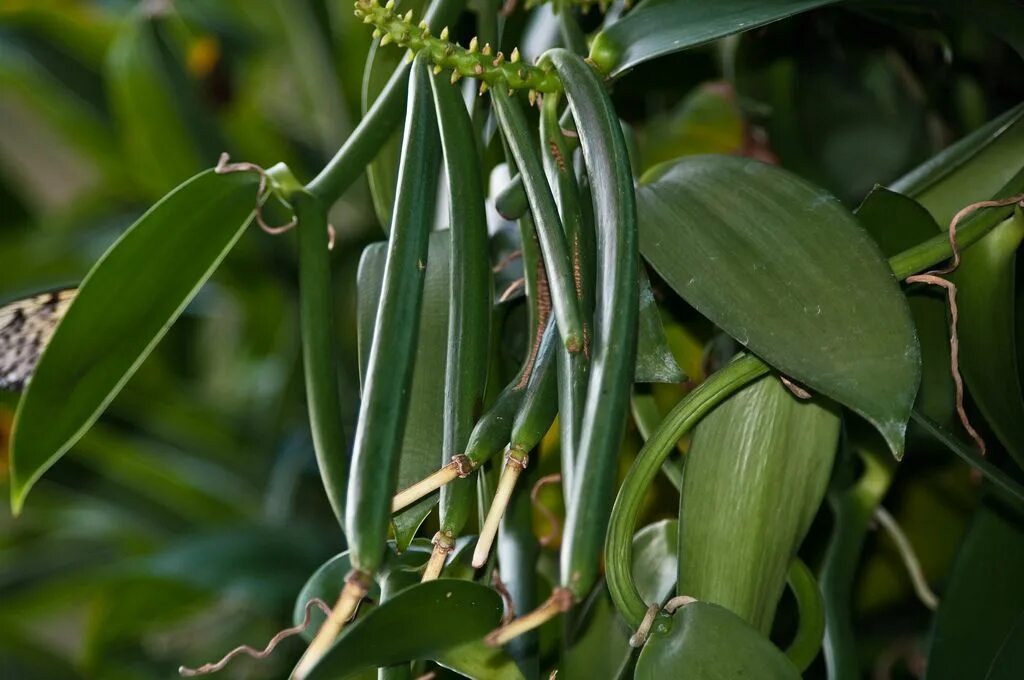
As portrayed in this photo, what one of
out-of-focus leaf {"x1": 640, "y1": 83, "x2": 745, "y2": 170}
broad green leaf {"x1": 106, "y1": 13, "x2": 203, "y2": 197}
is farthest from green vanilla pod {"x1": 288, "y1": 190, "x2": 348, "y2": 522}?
broad green leaf {"x1": 106, "y1": 13, "x2": 203, "y2": 197}

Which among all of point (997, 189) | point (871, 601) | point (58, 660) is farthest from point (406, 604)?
point (58, 660)

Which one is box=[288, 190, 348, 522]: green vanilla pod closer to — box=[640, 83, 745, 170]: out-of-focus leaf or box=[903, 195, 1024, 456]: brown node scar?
box=[903, 195, 1024, 456]: brown node scar

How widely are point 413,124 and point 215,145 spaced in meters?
0.64

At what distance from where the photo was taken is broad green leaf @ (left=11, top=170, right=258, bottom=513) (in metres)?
0.32

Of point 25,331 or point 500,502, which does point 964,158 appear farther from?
point 25,331

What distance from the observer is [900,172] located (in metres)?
0.63

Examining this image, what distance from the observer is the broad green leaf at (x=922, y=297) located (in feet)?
1.24

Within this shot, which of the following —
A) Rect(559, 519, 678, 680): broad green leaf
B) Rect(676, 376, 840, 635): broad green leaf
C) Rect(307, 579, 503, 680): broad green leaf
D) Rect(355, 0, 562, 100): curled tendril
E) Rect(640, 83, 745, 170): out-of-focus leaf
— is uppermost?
Rect(355, 0, 562, 100): curled tendril

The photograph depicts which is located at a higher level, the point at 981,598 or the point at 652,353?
the point at 652,353

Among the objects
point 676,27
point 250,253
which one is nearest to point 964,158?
point 676,27

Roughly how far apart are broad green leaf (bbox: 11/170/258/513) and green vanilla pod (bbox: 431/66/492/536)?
0.07 m

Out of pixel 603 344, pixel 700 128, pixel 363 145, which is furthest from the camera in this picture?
pixel 700 128

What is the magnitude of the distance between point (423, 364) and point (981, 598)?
0.27 metres

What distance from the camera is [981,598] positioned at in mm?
445
